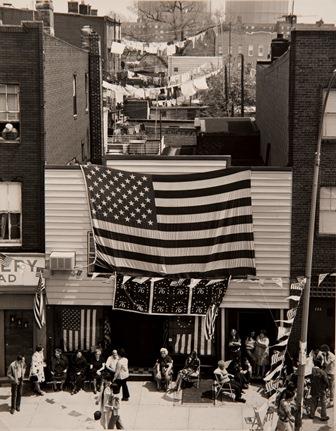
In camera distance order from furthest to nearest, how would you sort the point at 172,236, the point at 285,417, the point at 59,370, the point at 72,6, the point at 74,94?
the point at 72,6 < the point at 74,94 < the point at 172,236 < the point at 59,370 < the point at 285,417

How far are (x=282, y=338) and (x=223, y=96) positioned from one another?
55411 mm

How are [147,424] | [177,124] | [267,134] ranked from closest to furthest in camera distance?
[147,424] → [267,134] → [177,124]

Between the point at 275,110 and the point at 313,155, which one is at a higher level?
the point at 275,110

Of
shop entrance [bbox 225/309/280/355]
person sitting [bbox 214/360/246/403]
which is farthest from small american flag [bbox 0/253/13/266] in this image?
person sitting [bbox 214/360/246/403]

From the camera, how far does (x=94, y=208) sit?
23.1 metres

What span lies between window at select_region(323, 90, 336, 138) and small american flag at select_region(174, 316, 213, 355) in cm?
685

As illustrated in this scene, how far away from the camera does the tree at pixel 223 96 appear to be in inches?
2862

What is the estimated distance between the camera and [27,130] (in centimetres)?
2355

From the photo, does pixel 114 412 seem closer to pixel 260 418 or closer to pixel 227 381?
pixel 227 381

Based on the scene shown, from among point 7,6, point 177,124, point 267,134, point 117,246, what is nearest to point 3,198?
point 117,246

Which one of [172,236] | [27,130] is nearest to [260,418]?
[172,236]

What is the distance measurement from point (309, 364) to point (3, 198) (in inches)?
412

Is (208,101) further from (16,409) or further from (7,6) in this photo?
(16,409)

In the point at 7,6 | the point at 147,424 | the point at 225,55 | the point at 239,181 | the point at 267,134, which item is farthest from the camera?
the point at 225,55
